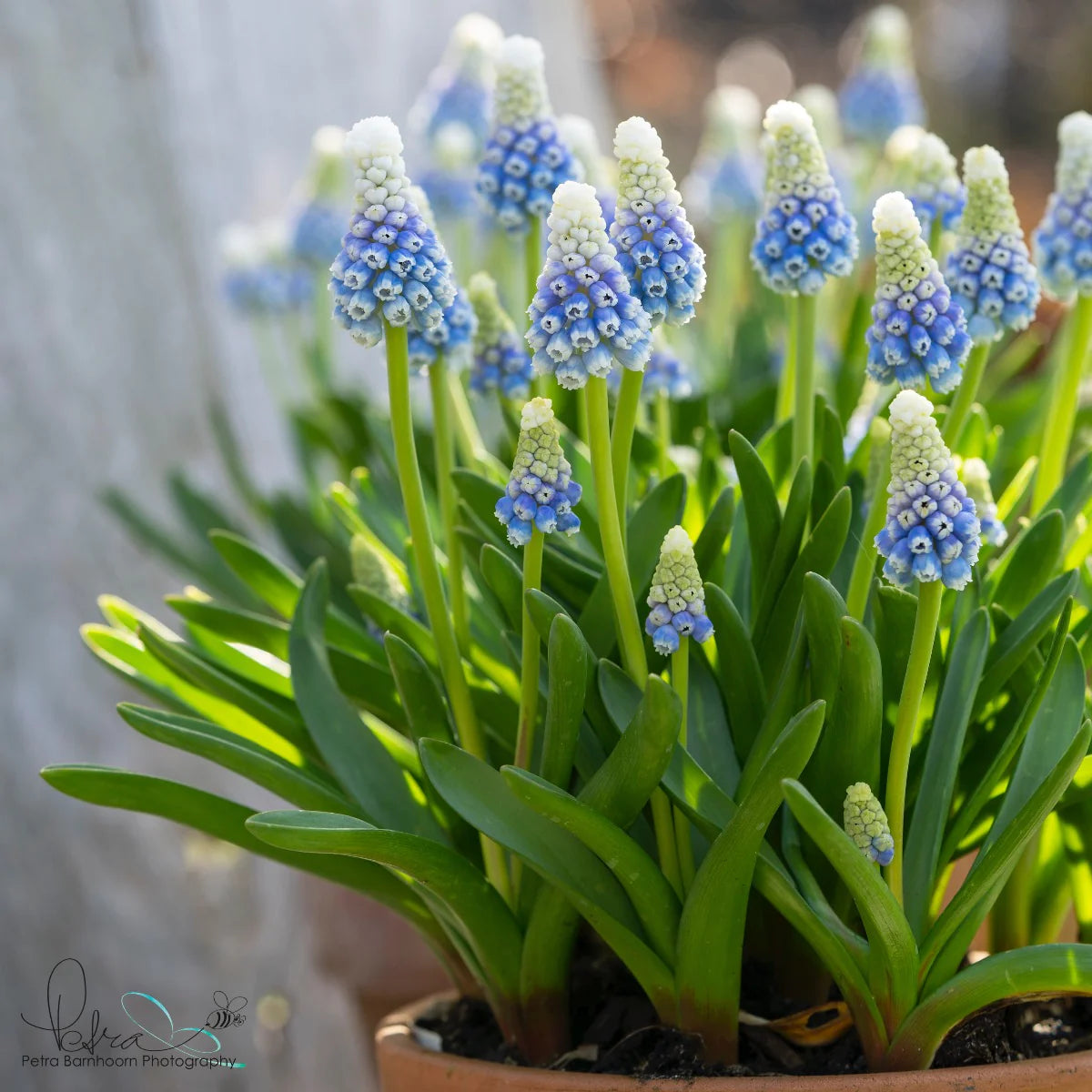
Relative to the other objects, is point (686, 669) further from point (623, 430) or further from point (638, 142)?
point (638, 142)

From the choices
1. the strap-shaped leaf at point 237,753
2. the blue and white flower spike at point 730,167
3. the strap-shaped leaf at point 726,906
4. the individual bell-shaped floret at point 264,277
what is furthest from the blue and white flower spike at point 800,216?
the individual bell-shaped floret at point 264,277

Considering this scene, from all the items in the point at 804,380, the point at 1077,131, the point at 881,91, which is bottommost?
the point at 804,380

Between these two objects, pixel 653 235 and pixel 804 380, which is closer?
pixel 653 235

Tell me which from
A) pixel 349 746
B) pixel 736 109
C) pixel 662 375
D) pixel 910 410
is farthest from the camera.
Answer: pixel 736 109

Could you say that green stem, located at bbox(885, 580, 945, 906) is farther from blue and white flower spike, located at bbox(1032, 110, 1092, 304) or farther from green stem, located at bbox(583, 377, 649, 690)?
blue and white flower spike, located at bbox(1032, 110, 1092, 304)

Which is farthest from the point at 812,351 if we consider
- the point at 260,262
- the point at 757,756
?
the point at 260,262

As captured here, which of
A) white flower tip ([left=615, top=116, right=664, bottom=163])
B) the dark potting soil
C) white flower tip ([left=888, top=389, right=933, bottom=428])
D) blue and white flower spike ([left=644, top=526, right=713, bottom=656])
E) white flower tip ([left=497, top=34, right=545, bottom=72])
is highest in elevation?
white flower tip ([left=497, top=34, right=545, bottom=72])

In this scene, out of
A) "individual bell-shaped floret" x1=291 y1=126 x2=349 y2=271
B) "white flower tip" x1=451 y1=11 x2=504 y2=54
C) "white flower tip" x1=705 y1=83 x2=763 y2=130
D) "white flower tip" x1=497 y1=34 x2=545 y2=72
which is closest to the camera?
"white flower tip" x1=497 y1=34 x2=545 y2=72

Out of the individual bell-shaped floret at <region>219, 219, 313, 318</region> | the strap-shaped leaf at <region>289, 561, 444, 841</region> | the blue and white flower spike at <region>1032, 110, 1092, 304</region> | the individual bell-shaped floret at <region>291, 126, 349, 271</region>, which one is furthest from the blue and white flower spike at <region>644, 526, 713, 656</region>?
the individual bell-shaped floret at <region>219, 219, 313, 318</region>

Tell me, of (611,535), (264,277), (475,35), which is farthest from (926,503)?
(264,277)
